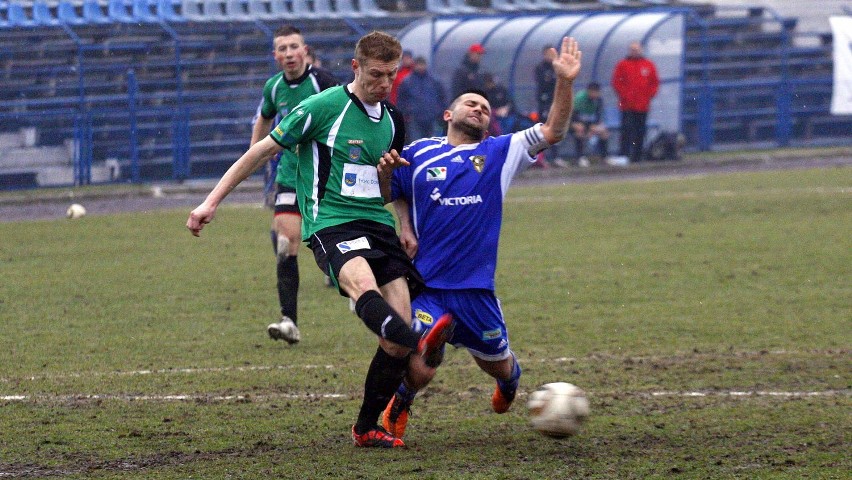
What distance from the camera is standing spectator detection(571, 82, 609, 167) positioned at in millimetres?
23312

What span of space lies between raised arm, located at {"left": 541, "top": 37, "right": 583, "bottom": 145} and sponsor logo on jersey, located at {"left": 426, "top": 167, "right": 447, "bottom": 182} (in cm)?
51

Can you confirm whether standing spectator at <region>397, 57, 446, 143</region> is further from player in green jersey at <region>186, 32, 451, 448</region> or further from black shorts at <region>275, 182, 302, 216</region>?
player in green jersey at <region>186, 32, 451, 448</region>

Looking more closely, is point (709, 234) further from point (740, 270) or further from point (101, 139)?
point (101, 139)

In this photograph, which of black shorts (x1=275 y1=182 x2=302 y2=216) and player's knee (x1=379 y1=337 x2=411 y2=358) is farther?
black shorts (x1=275 y1=182 x2=302 y2=216)

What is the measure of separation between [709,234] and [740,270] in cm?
254

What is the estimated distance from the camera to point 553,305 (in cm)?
986

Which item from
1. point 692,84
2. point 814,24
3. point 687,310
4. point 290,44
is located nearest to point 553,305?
point 687,310

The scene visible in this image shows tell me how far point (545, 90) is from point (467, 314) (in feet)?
57.5

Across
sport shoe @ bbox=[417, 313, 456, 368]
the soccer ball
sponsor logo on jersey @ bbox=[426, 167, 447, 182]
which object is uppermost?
sponsor logo on jersey @ bbox=[426, 167, 447, 182]

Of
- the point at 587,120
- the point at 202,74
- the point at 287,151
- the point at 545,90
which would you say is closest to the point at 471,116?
the point at 287,151

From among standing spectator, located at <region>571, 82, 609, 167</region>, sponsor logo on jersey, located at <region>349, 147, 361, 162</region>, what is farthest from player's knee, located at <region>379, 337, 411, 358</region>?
standing spectator, located at <region>571, 82, 609, 167</region>

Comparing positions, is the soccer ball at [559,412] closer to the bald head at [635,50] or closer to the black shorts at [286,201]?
the black shorts at [286,201]

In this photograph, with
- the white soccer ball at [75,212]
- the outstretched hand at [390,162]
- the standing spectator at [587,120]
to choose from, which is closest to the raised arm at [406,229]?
the outstretched hand at [390,162]

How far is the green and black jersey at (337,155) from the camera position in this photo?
586 cm
